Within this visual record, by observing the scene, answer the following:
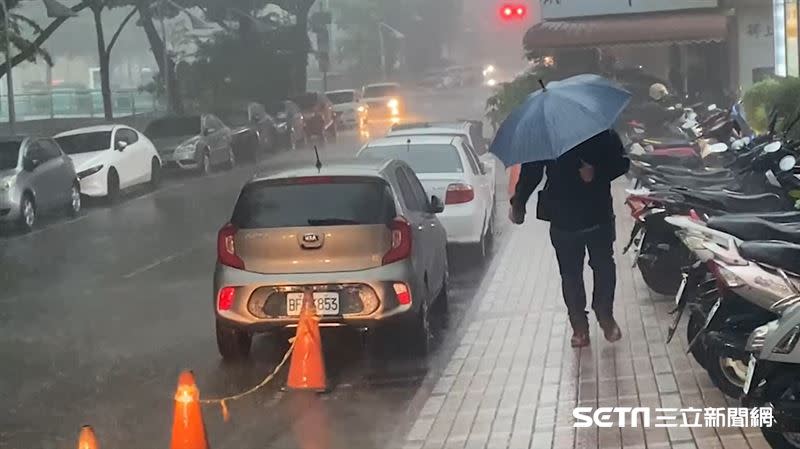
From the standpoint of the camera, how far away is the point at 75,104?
52312 mm

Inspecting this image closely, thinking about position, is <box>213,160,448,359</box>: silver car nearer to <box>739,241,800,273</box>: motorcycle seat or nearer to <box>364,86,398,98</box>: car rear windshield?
<box>739,241,800,273</box>: motorcycle seat

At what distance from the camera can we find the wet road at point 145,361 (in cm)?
804

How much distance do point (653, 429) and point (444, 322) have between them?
4235mm

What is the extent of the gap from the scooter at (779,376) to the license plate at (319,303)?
3624mm

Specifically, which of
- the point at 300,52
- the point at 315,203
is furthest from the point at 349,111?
the point at 315,203

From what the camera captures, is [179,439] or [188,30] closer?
[179,439]

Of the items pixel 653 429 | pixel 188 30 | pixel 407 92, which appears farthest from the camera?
pixel 407 92

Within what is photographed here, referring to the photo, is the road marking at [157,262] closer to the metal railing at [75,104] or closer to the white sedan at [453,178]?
the white sedan at [453,178]

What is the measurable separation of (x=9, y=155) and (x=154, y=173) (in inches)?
246

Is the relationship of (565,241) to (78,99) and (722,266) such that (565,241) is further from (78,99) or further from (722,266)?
(78,99)

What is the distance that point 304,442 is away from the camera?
7.48 m

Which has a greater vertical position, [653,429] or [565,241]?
[565,241]

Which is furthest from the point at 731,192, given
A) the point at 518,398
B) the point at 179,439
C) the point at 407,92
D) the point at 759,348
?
the point at 407,92

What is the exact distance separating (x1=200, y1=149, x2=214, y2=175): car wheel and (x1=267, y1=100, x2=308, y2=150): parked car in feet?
25.1
